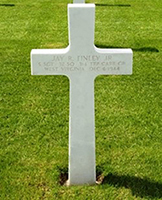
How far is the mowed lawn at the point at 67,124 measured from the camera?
140 inches

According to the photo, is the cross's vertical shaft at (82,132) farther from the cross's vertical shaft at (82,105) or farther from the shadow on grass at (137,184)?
the shadow on grass at (137,184)

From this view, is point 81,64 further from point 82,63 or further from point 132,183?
point 132,183

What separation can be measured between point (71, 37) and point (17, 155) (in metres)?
1.68

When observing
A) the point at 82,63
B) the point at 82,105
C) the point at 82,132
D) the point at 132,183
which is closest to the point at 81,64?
the point at 82,63

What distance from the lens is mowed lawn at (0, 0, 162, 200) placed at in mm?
3566

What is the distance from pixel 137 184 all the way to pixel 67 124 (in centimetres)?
138

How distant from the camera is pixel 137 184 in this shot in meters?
3.57

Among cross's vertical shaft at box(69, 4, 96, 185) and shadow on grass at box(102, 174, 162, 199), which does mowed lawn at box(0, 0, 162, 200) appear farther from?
cross's vertical shaft at box(69, 4, 96, 185)

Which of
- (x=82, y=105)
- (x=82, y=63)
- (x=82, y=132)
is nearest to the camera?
(x=82, y=63)

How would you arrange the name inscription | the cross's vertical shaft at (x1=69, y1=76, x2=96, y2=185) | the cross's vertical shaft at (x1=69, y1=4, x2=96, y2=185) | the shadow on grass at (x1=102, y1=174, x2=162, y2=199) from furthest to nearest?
the shadow on grass at (x1=102, y1=174, x2=162, y2=199), the cross's vertical shaft at (x1=69, y1=76, x2=96, y2=185), the name inscription, the cross's vertical shaft at (x1=69, y1=4, x2=96, y2=185)

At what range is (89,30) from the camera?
291 centimetres

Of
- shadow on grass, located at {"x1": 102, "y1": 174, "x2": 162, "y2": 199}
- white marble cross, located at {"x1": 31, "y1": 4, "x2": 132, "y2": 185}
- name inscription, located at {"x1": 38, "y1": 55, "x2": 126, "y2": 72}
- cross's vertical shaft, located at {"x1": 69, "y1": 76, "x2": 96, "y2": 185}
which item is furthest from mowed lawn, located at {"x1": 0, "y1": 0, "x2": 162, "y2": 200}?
name inscription, located at {"x1": 38, "y1": 55, "x2": 126, "y2": 72}

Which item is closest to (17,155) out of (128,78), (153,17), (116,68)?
(116,68)

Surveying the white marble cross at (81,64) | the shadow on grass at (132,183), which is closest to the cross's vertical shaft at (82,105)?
Result: the white marble cross at (81,64)
